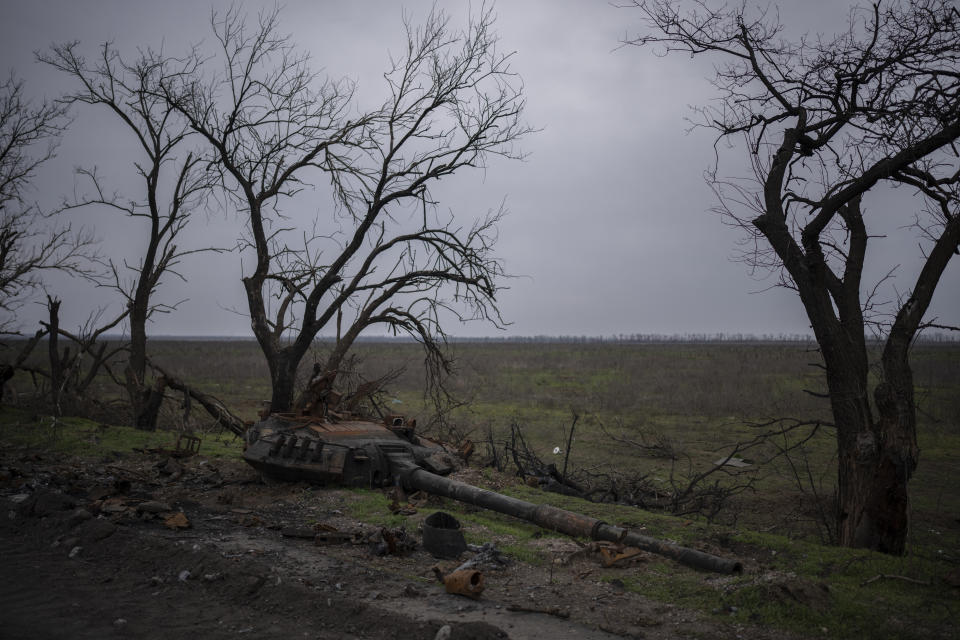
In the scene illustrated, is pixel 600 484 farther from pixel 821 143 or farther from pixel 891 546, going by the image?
pixel 821 143

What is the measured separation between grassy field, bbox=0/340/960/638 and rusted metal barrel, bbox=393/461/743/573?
0.61ft

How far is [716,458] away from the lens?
1452cm

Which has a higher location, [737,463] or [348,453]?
[348,453]

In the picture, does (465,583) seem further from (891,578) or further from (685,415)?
(685,415)

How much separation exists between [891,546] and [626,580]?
323cm

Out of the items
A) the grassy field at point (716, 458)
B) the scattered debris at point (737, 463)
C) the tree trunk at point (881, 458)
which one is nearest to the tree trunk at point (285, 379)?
the grassy field at point (716, 458)

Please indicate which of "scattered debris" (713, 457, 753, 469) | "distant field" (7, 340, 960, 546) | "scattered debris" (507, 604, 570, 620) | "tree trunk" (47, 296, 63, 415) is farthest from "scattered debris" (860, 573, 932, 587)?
"tree trunk" (47, 296, 63, 415)

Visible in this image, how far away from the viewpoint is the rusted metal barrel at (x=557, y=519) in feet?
19.3

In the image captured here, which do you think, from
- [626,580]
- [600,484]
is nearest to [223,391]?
[600,484]

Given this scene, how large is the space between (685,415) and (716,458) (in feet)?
21.9

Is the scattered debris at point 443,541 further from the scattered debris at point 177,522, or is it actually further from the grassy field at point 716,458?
the scattered debris at point 177,522

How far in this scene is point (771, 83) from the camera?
27.2 feet

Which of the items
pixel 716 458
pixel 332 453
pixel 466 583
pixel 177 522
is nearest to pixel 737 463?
pixel 716 458

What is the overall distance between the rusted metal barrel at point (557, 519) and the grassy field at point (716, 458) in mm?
186
